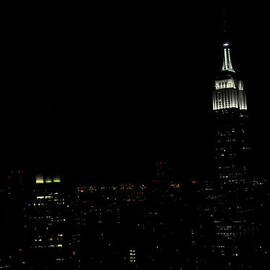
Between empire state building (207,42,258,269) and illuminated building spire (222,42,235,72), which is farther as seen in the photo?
empire state building (207,42,258,269)

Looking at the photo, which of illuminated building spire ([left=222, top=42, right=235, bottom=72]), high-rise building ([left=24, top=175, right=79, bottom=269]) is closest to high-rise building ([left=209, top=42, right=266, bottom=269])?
illuminated building spire ([left=222, top=42, right=235, bottom=72])

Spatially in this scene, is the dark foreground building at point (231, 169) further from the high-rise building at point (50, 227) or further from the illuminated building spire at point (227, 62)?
the high-rise building at point (50, 227)

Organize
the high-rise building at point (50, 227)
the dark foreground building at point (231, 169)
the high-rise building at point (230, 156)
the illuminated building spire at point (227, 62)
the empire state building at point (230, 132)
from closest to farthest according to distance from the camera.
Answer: the high-rise building at point (50, 227) < the illuminated building spire at point (227, 62) < the dark foreground building at point (231, 169) < the high-rise building at point (230, 156) < the empire state building at point (230, 132)

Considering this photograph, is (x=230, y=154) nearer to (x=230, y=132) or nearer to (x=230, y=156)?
(x=230, y=156)

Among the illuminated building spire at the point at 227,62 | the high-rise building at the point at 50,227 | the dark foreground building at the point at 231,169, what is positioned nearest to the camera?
the high-rise building at the point at 50,227

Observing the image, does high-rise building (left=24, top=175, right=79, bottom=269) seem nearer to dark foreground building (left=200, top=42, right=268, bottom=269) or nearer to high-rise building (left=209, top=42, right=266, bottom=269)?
dark foreground building (left=200, top=42, right=268, bottom=269)

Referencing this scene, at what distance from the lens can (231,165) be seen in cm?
9319

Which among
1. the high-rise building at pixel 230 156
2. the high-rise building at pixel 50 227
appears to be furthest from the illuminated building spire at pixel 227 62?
the high-rise building at pixel 50 227

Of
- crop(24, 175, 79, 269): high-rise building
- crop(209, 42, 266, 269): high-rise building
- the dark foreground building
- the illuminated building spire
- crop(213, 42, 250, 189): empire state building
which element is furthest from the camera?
crop(213, 42, 250, 189): empire state building

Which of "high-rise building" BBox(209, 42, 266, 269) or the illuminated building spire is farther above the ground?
the illuminated building spire

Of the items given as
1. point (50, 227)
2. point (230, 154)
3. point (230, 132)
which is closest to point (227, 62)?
point (230, 132)

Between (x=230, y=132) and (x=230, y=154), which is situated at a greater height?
(x=230, y=132)

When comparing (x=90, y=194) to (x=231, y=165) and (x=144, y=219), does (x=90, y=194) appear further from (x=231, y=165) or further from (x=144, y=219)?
(x=231, y=165)

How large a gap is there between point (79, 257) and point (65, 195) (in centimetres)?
1484
